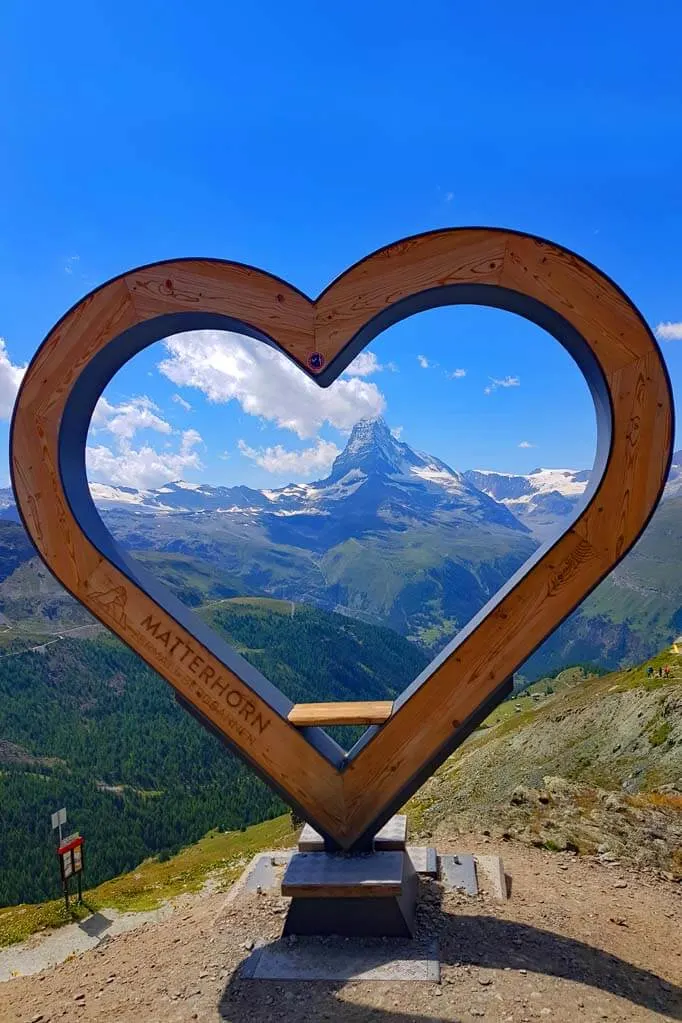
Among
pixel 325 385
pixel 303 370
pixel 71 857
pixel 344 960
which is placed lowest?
pixel 71 857

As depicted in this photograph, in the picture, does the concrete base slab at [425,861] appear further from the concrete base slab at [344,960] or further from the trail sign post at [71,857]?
the trail sign post at [71,857]

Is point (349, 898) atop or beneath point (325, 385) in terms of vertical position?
beneath

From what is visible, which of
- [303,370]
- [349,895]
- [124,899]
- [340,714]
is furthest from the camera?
[124,899]

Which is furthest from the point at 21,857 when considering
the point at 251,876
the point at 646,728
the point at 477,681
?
the point at 477,681

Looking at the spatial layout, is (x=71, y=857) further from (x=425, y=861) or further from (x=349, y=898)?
(x=349, y=898)

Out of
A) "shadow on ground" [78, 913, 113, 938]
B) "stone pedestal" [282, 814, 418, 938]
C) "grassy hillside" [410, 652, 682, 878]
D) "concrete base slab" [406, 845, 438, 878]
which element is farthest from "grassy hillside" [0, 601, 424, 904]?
"stone pedestal" [282, 814, 418, 938]

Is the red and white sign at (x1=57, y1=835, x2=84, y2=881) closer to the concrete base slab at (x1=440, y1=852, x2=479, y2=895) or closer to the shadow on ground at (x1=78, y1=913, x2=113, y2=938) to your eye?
the shadow on ground at (x1=78, y1=913, x2=113, y2=938)

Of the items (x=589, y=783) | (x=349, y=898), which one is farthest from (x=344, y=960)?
(x=589, y=783)

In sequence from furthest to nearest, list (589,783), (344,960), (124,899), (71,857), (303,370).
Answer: (589,783)
(71,857)
(124,899)
(344,960)
(303,370)
